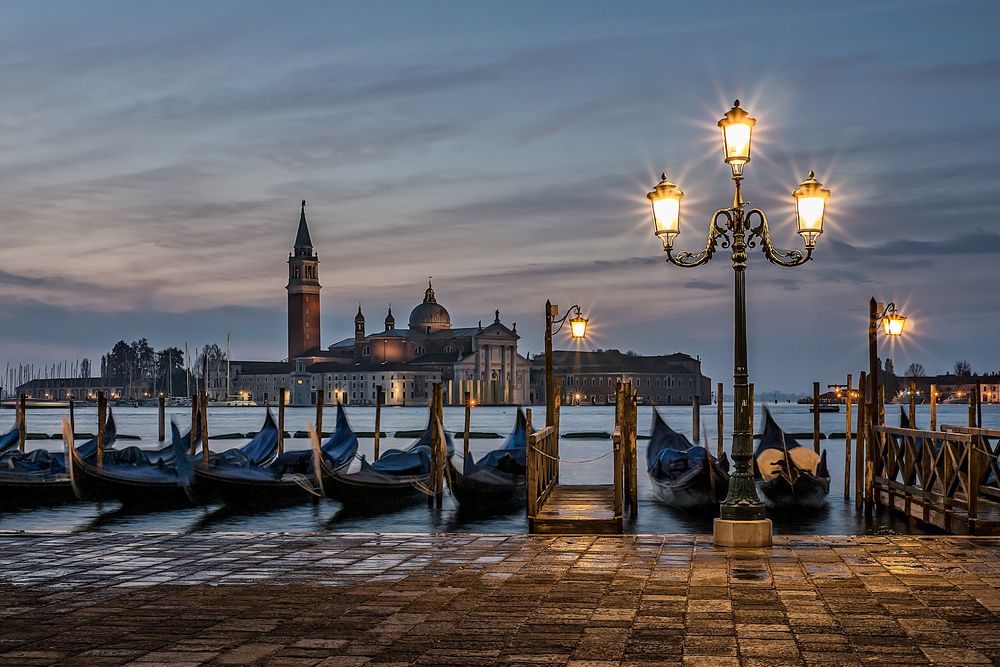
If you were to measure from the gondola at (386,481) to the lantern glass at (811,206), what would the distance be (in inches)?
343

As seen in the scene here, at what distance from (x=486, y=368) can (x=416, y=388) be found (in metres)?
7.02

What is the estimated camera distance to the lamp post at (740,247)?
25.7 feet

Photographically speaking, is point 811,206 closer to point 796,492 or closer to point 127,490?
point 796,492

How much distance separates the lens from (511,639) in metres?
4.86

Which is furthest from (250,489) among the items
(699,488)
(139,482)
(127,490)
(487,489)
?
(699,488)

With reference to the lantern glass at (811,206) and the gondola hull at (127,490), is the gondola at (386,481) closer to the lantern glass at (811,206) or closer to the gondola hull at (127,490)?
the gondola hull at (127,490)

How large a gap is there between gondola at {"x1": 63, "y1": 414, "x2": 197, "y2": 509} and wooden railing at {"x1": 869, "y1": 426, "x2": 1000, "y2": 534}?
31.1ft

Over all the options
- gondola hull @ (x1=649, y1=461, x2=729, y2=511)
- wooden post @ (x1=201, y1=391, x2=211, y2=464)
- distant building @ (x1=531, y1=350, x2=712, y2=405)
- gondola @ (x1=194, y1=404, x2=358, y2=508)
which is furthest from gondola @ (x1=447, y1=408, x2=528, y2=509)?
distant building @ (x1=531, y1=350, x2=712, y2=405)

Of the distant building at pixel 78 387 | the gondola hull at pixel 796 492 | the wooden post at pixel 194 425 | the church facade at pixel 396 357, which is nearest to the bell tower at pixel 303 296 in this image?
the church facade at pixel 396 357

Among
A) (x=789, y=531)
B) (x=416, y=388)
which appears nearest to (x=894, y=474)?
(x=789, y=531)

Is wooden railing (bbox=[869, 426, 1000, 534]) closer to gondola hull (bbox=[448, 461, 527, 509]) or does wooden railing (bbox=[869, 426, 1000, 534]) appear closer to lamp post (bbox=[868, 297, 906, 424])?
lamp post (bbox=[868, 297, 906, 424])

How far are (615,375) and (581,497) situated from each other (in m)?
113

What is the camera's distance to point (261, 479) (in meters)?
17.5

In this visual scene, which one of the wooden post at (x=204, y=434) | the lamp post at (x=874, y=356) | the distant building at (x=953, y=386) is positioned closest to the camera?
the lamp post at (x=874, y=356)
